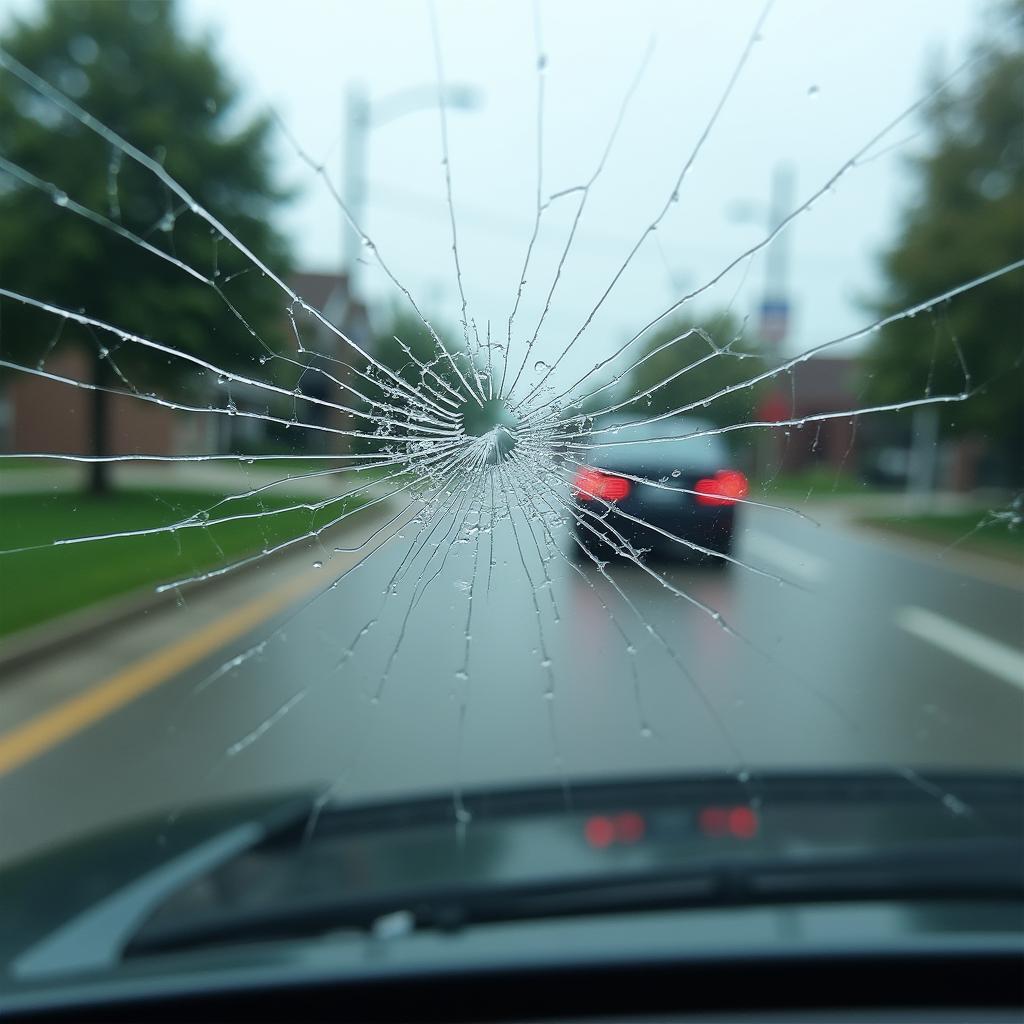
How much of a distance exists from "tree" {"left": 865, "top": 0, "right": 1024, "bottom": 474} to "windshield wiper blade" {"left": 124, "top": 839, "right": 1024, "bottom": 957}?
89 cm

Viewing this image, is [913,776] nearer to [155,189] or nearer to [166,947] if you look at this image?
[166,947]

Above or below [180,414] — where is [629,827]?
below

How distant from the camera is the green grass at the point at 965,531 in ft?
7.22

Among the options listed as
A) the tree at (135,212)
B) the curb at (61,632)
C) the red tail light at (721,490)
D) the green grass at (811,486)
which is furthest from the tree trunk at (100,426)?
the green grass at (811,486)

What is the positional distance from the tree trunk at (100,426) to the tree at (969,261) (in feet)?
5.07

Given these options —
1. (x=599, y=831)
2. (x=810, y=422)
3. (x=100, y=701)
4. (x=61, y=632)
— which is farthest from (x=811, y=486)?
(x=61, y=632)

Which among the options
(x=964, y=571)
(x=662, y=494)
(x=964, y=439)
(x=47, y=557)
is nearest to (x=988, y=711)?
(x=964, y=571)

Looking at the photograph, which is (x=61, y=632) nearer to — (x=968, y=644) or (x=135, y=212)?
(x=135, y=212)

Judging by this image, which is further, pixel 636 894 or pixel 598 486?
pixel 598 486

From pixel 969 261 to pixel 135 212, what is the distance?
17.8 feet

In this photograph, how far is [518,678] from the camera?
2.46m

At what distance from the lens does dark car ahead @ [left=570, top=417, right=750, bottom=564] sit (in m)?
2.20

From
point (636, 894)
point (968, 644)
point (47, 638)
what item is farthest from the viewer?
point (968, 644)

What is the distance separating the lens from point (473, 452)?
2.26 metres
